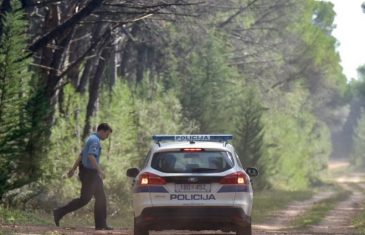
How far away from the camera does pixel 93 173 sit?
51.5 ft

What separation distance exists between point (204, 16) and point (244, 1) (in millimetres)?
1465

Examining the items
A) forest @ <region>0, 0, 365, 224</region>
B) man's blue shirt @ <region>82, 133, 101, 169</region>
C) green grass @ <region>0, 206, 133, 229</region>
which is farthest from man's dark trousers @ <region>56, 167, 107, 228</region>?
forest @ <region>0, 0, 365, 224</region>

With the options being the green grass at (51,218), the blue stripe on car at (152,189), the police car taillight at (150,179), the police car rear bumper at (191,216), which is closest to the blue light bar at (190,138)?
the police car taillight at (150,179)

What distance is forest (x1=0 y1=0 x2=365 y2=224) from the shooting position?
773 inches

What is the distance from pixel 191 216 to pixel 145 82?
87.1ft

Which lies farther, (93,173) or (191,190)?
(93,173)

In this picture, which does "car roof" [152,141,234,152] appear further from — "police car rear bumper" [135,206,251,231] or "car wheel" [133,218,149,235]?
"car wheel" [133,218,149,235]

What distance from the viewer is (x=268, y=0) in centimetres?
4031

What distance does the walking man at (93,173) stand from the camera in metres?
15.4

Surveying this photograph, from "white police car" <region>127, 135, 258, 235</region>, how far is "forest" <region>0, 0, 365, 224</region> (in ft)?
19.9

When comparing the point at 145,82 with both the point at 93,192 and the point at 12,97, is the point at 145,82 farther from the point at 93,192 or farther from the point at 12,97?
the point at 93,192

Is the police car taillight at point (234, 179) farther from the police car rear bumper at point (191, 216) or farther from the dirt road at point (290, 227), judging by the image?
the dirt road at point (290, 227)

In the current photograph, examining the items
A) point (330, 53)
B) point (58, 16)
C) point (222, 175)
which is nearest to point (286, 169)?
point (330, 53)

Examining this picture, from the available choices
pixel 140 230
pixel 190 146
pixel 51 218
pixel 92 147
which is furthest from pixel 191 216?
pixel 51 218
